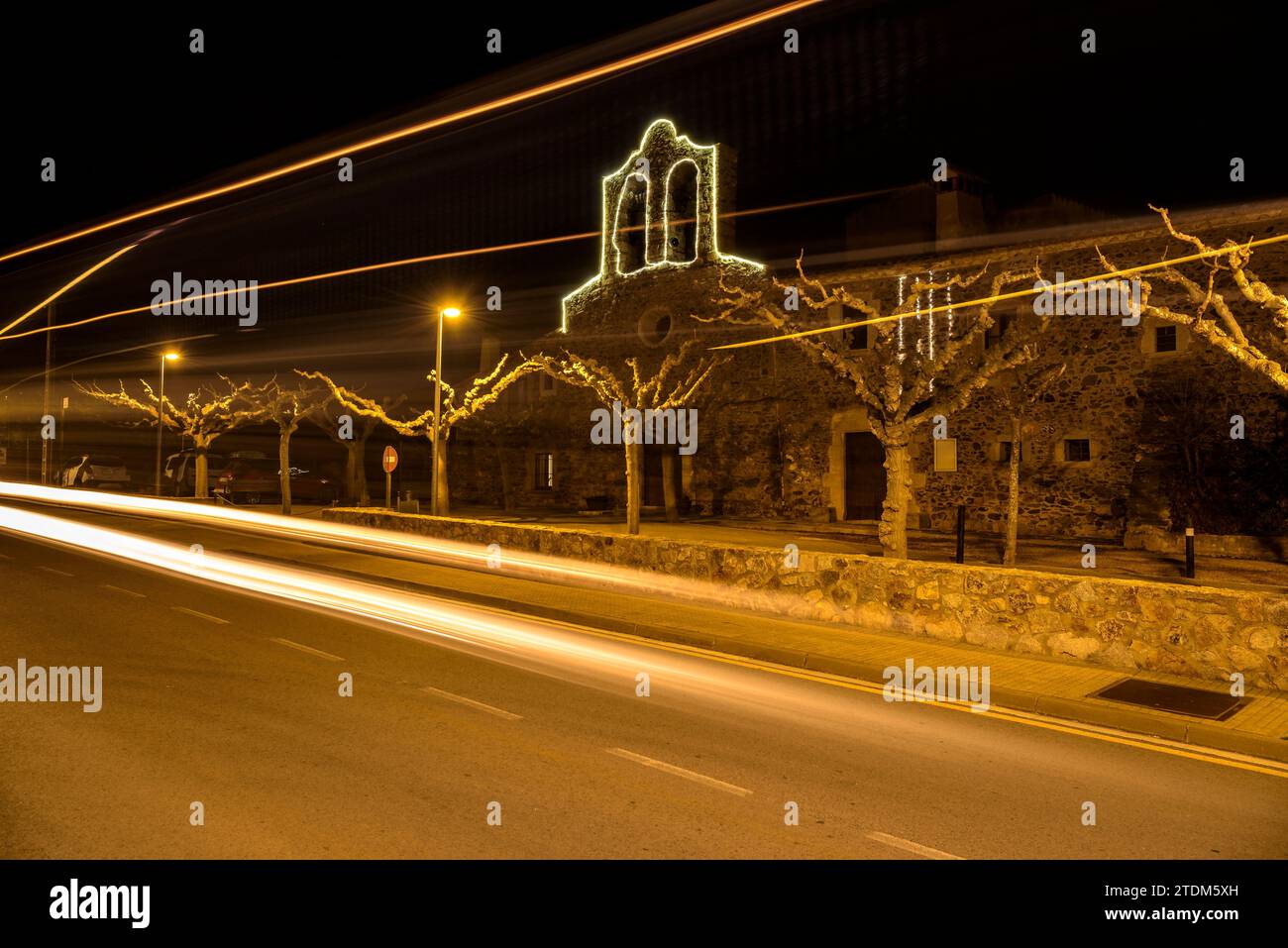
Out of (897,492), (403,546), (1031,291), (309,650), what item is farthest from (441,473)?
(1031,291)

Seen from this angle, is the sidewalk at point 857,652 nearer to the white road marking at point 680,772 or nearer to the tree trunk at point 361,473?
the white road marking at point 680,772

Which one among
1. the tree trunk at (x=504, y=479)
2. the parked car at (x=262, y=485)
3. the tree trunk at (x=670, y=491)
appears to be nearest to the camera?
the tree trunk at (x=670, y=491)

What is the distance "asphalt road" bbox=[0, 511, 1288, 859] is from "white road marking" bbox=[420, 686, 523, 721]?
0.04 meters

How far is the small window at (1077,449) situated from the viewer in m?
21.6

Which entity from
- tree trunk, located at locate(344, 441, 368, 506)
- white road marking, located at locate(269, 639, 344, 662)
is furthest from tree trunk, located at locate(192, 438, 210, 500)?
white road marking, located at locate(269, 639, 344, 662)

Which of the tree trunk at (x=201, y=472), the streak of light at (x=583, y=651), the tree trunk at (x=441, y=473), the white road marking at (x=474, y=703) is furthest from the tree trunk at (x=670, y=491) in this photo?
the tree trunk at (x=201, y=472)

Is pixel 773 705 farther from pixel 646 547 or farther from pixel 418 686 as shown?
pixel 646 547

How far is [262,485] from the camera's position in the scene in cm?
3700

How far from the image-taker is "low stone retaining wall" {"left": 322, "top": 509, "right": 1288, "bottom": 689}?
29.3ft

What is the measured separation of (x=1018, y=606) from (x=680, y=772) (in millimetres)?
5836

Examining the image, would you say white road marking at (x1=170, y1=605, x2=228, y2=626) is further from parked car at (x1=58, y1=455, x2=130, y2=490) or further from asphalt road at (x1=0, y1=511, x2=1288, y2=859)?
parked car at (x1=58, y1=455, x2=130, y2=490)

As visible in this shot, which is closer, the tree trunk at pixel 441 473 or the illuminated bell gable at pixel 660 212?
the tree trunk at pixel 441 473

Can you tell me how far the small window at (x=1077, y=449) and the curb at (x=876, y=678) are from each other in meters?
14.3

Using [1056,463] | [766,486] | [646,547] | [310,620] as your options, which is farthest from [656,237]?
[310,620]
